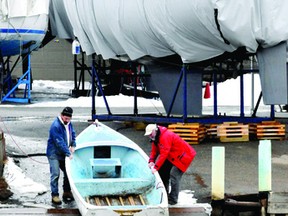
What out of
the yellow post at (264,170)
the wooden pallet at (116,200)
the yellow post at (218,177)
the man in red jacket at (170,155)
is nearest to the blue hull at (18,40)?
the wooden pallet at (116,200)

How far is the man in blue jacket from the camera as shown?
1166cm

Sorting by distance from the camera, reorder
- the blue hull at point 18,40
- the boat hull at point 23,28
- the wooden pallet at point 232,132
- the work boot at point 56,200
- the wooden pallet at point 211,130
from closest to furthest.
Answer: the work boot at point 56,200
the wooden pallet at point 232,132
the wooden pallet at point 211,130
the boat hull at point 23,28
the blue hull at point 18,40

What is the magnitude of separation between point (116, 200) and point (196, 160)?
446 centimetres

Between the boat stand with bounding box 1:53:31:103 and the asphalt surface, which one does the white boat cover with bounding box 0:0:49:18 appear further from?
the asphalt surface

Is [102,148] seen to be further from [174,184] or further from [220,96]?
[220,96]

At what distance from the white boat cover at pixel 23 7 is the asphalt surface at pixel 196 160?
7.37 m

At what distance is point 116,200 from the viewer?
38.8ft

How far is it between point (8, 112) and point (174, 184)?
1782 centimetres

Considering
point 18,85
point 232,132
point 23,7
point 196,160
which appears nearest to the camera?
point 196,160

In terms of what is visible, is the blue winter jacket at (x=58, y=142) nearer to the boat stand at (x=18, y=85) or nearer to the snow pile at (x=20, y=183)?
the snow pile at (x=20, y=183)

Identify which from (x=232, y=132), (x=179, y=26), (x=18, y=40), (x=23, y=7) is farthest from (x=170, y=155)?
(x=18, y=40)

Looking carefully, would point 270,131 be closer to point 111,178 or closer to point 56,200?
point 111,178

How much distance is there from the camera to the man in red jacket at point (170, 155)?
11.0 m

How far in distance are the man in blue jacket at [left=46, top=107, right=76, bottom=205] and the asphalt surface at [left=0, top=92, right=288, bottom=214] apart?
359 mm
